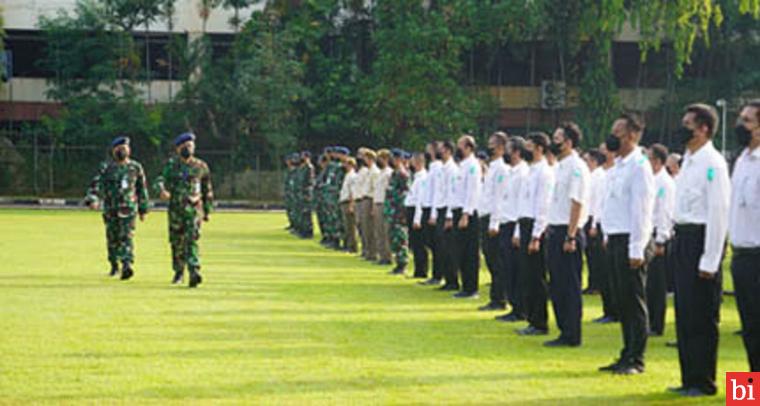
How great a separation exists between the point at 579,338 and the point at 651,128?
45125 mm

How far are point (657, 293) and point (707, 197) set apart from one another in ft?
14.2

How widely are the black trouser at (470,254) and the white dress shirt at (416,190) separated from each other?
2562mm

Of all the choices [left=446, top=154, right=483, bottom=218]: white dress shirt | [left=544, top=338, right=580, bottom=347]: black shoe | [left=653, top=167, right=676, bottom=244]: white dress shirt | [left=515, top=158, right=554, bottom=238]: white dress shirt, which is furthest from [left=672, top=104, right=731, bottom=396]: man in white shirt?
[left=446, top=154, right=483, bottom=218]: white dress shirt

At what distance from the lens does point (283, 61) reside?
169ft

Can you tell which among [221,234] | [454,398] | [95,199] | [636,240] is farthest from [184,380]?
[221,234]

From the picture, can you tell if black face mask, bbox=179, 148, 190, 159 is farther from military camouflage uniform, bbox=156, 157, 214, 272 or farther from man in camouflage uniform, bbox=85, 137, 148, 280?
man in camouflage uniform, bbox=85, 137, 148, 280

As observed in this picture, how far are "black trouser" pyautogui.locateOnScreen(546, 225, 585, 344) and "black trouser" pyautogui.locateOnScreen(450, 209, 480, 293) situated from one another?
177 inches

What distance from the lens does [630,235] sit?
423 inches

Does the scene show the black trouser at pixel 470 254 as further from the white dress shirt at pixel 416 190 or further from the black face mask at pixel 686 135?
the black face mask at pixel 686 135

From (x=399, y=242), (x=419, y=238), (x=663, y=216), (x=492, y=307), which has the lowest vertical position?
(x=492, y=307)

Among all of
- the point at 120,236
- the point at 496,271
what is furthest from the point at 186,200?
the point at 496,271

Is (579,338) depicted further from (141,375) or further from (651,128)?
(651,128)

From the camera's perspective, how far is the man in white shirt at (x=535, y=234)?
13.3m

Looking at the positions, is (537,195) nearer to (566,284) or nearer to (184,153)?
(566,284)
